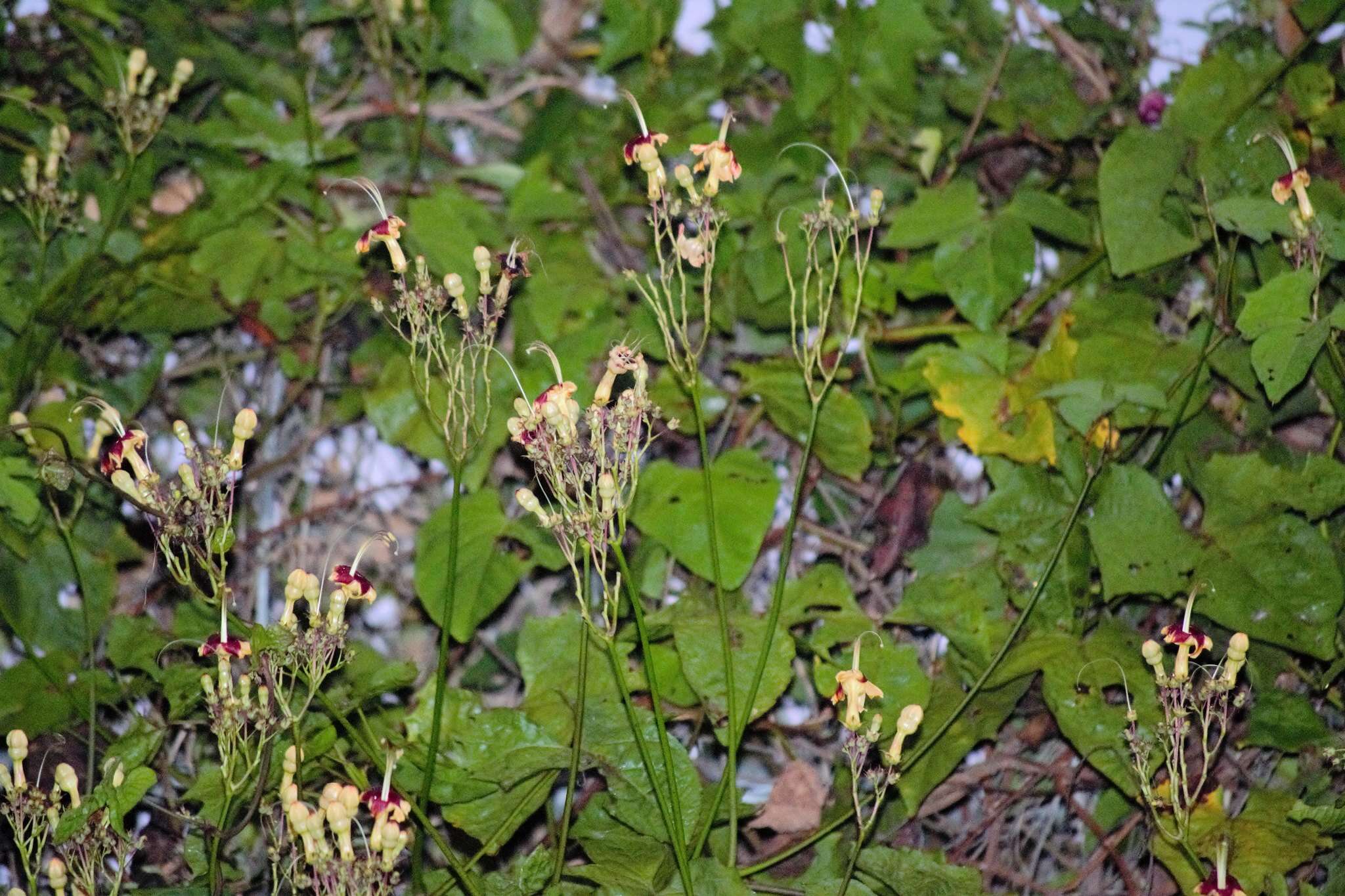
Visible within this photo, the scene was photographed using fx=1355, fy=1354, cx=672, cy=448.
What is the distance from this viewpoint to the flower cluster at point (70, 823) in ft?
3.85

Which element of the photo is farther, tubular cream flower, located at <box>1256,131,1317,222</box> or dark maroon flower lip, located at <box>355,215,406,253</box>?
tubular cream flower, located at <box>1256,131,1317,222</box>

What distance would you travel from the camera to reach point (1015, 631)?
1314mm

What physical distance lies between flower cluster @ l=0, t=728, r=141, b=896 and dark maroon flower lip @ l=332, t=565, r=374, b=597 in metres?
0.29

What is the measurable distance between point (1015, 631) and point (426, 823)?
58cm

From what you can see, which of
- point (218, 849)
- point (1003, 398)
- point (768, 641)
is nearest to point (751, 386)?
point (1003, 398)

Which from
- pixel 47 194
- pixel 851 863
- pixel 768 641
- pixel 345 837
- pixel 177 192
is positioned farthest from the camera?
pixel 177 192

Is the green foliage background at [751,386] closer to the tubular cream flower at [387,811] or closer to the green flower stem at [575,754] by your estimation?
the green flower stem at [575,754]

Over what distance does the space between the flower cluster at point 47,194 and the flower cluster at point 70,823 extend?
66 cm

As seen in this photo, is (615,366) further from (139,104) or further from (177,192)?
(177,192)

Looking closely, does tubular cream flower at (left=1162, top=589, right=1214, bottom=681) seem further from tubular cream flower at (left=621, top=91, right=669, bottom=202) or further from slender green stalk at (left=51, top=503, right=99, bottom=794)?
slender green stalk at (left=51, top=503, right=99, bottom=794)

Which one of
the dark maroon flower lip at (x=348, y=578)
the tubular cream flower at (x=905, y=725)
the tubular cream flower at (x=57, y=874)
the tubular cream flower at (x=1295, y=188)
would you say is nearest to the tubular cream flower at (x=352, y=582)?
the dark maroon flower lip at (x=348, y=578)

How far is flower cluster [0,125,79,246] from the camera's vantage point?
1.57 meters

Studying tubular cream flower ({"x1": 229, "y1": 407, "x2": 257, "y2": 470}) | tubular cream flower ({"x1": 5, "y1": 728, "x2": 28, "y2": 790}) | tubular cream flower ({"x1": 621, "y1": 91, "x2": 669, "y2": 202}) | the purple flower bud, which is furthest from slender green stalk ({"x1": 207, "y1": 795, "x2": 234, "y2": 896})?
the purple flower bud

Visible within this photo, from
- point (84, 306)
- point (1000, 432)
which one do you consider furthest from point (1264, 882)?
point (84, 306)
